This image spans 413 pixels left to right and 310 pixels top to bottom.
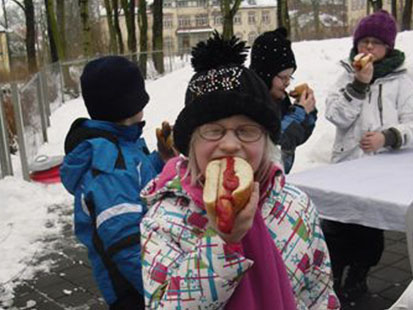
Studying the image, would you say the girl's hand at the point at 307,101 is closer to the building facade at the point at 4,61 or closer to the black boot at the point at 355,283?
the black boot at the point at 355,283

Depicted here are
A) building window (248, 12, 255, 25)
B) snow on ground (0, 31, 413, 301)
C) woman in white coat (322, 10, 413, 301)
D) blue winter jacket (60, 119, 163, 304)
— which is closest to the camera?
blue winter jacket (60, 119, 163, 304)

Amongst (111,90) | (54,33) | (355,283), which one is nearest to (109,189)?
(111,90)

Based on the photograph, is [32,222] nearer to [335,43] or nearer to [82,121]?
[82,121]

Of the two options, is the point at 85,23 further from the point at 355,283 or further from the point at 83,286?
the point at 355,283

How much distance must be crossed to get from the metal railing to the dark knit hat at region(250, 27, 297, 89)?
252 inches

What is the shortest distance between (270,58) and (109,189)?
5.00 ft

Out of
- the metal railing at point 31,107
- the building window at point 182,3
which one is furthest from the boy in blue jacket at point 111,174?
the building window at point 182,3

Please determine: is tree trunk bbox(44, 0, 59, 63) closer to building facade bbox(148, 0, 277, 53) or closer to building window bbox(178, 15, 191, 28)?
building facade bbox(148, 0, 277, 53)

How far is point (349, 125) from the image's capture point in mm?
4168

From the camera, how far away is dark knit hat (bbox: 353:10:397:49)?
4.07 metres

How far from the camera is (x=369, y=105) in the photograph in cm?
411

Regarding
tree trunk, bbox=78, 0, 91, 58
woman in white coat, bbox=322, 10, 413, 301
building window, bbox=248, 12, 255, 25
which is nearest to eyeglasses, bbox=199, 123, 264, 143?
woman in white coat, bbox=322, 10, 413, 301

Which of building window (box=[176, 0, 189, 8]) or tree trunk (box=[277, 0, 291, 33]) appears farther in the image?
building window (box=[176, 0, 189, 8])

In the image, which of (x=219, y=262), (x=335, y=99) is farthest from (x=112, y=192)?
(x=335, y=99)
